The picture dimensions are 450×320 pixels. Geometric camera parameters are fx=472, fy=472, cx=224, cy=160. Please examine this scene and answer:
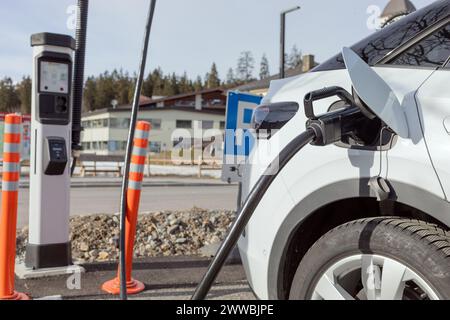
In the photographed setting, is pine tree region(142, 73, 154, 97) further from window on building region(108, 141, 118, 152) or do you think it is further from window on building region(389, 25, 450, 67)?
window on building region(389, 25, 450, 67)

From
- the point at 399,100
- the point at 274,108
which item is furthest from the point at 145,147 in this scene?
the point at 399,100

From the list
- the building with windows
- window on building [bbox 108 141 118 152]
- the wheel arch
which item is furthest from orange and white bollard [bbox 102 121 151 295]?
window on building [bbox 108 141 118 152]

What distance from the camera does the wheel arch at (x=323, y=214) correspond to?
1.81 m

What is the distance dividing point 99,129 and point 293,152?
57.2 metres

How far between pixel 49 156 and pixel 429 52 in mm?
3288

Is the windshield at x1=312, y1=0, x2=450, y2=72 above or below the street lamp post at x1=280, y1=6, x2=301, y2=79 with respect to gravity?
below

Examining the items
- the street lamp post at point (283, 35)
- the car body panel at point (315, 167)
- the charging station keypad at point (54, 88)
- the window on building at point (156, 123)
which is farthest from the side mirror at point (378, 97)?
the window on building at point (156, 123)

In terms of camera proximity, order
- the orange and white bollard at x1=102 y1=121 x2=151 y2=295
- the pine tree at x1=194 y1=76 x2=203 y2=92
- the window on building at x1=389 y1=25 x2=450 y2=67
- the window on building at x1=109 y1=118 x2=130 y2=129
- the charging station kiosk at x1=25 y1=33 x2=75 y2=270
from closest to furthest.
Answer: the window on building at x1=389 y1=25 x2=450 y2=67 < the orange and white bollard at x1=102 y1=121 x2=151 y2=295 < the charging station kiosk at x1=25 y1=33 x2=75 y2=270 < the window on building at x1=109 y1=118 x2=130 y2=129 < the pine tree at x1=194 y1=76 x2=203 y2=92

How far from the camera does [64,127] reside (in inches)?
173

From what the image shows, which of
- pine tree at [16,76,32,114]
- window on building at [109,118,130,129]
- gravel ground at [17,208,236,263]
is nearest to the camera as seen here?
gravel ground at [17,208,236,263]

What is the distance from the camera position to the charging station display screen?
434cm

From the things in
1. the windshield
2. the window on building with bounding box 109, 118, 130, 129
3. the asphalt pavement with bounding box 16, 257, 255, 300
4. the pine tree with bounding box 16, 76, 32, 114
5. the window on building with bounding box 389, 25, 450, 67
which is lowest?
the asphalt pavement with bounding box 16, 257, 255, 300

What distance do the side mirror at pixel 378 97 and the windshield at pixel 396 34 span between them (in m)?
0.36

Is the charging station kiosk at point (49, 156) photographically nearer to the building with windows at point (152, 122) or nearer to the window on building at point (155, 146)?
the window on building at point (155, 146)
